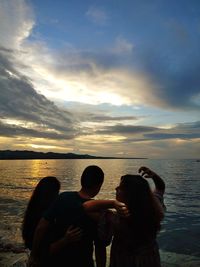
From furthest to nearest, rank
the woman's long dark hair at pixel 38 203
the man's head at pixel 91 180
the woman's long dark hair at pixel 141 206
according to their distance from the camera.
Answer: the woman's long dark hair at pixel 38 203
the man's head at pixel 91 180
the woman's long dark hair at pixel 141 206

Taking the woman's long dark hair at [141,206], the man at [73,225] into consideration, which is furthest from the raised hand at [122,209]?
the man at [73,225]

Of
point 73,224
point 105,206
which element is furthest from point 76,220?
point 105,206

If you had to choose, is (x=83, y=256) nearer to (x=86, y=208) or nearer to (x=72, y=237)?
(x=72, y=237)

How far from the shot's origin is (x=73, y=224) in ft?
12.0

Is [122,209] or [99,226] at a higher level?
[122,209]

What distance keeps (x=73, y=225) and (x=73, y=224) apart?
1cm

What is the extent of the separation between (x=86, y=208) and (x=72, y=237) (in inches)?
16.1

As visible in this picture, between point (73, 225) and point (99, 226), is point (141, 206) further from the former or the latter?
point (73, 225)

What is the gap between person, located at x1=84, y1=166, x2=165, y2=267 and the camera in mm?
3439

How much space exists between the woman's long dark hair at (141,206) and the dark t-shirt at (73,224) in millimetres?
562

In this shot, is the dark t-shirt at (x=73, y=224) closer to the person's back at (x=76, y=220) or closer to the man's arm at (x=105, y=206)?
the person's back at (x=76, y=220)

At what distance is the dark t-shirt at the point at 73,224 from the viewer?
3.61m

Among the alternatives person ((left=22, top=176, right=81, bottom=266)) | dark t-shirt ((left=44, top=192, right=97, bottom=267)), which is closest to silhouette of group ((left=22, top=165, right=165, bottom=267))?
dark t-shirt ((left=44, top=192, right=97, bottom=267))

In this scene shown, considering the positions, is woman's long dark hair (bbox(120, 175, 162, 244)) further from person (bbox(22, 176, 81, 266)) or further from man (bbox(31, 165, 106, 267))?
person (bbox(22, 176, 81, 266))
